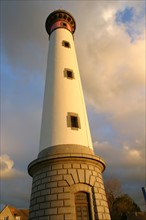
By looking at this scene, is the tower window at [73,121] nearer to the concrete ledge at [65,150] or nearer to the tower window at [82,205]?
the concrete ledge at [65,150]

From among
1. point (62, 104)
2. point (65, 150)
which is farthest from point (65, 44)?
point (65, 150)

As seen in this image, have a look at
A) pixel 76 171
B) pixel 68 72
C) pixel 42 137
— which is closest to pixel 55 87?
pixel 68 72

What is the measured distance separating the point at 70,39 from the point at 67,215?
14193mm

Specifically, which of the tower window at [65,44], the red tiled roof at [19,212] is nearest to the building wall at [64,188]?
the tower window at [65,44]

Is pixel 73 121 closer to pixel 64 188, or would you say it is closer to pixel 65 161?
pixel 65 161

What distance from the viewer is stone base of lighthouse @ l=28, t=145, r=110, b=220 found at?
415 inches

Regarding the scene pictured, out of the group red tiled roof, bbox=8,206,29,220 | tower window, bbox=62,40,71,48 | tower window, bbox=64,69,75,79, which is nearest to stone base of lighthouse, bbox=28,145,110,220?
tower window, bbox=64,69,75,79

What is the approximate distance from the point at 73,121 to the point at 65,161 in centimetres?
278

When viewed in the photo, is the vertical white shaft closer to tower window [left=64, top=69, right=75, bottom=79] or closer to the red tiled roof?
tower window [left=64, top=69, right=75, bottom=79]

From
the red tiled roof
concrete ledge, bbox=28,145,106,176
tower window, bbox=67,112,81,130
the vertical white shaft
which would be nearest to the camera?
concrete ledge, bbox=28,145,106,176

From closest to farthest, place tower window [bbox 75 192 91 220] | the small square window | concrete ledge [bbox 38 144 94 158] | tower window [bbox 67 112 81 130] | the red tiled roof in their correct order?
tower window [bbox 75 192 91 220], concrete ledge [bbox 38 144 94 158], tower window [bbox 67 112 81 130], the small square window, the red tiled roof

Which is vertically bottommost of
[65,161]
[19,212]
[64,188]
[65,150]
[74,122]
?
[64,188]

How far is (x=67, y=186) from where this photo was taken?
432 inches

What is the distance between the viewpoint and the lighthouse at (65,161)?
423 inches
